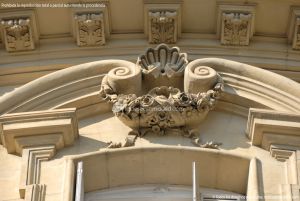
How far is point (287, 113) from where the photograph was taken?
41.8 feet

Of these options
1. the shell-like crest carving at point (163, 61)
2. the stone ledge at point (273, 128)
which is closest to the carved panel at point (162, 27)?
the shell-like crest carving at point (163, 61)

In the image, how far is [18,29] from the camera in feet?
47.3

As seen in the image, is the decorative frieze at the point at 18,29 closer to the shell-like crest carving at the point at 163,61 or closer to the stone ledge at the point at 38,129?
the shell-like crest carving at the point at 163,61

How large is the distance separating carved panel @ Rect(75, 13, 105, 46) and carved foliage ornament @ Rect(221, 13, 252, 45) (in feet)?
5.72

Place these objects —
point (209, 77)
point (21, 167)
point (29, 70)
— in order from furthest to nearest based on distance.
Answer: point (29, 70), point (209, 77), point (21, 167)

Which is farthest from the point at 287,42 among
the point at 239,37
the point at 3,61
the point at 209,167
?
the point at 3,61

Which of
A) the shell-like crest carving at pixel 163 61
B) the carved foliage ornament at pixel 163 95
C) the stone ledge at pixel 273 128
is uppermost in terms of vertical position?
the shell-like crest carving at pixel 163 61

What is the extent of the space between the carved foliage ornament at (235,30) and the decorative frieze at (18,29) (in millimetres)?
2718

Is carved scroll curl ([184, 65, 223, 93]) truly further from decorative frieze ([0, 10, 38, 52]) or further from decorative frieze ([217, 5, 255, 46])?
decorative frieze ([0, 10, 38, 52])

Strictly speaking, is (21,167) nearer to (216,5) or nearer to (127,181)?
(127,181)

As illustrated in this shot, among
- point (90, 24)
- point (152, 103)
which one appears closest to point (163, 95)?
point (152, 103)

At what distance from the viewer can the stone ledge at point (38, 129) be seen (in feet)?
41.4

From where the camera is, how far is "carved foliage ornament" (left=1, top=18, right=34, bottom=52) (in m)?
14.4

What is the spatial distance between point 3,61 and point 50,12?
0.96m
